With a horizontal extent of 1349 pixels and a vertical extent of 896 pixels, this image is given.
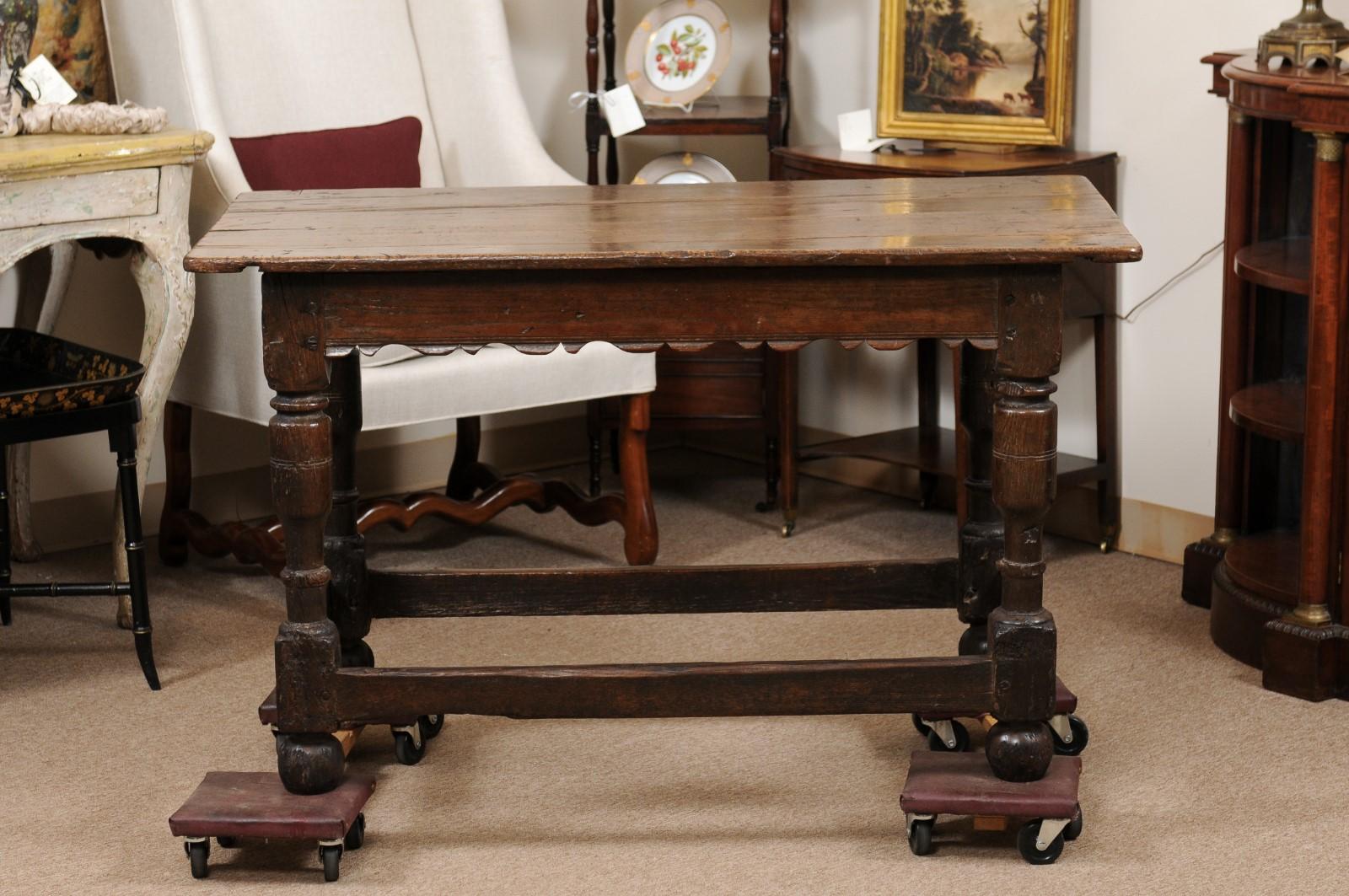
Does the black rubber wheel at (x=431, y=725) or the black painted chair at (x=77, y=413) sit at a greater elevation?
the black painted chair at (x=77, y=413)

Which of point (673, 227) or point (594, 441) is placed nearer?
point (673, 227)

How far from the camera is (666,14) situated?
391cm

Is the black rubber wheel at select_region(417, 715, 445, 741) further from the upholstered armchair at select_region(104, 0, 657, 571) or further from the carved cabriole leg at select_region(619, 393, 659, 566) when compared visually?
the carved cabriole leg at select_region(619, 393, 659, 566)

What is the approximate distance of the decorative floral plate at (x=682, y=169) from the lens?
12.6 ft

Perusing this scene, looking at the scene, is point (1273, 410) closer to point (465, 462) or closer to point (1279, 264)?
point (1279, 264)

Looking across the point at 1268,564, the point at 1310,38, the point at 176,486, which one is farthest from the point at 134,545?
the point at 1310,38

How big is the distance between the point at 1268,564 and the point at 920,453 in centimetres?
94

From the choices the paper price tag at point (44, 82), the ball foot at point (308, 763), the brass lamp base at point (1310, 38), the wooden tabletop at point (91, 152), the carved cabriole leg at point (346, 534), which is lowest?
the ball foot at point (308, 763)

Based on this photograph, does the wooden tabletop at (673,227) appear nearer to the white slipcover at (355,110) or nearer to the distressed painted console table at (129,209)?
the distressed painted console table at (129,209)

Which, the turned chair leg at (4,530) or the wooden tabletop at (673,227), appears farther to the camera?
the turned chair leg at (4,530)

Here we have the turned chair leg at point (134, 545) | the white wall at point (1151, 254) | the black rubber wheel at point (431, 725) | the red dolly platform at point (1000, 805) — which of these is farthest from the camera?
the white wall at point (1151, 254)

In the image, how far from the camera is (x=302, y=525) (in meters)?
2.23

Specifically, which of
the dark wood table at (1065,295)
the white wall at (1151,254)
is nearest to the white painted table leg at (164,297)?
the white wall at (1151,254)

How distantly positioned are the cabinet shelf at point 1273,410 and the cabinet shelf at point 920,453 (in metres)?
0.49
